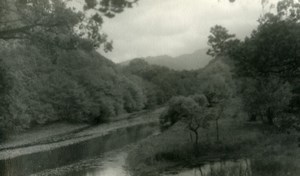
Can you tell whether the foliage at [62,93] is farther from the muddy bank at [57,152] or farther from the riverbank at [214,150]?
the riverbank at [214,150]

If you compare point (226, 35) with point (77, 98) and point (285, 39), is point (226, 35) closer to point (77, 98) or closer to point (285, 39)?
point (77, 98)

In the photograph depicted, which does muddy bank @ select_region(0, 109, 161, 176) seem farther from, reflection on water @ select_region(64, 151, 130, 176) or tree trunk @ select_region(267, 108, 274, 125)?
tree trunk @ select_region(267, 108, 274, 125)

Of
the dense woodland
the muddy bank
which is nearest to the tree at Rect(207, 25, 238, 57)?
the dense woodland

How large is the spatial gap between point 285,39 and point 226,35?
12421cm

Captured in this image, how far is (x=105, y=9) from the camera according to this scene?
2044 cm

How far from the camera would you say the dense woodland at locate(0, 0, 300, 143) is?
73.0 ft

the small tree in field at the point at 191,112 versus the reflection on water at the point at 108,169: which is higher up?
the small tree in field at the point at 191,112

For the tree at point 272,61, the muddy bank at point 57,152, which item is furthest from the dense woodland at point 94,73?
the muddy bank at point 57,152

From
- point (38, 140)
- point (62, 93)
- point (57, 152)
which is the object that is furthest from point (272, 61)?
point (62, 93)

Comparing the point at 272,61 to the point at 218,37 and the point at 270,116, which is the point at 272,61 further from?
the point at 218,37

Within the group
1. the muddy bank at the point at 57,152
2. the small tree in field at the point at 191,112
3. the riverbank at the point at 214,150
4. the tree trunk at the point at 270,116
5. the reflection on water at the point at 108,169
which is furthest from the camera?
the tree trunk at the point at 270,116

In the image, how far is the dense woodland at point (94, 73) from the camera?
2225 cm

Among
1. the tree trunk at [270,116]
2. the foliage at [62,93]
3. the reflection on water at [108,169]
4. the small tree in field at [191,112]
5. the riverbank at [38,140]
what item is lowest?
the reflection on water at [108,169]

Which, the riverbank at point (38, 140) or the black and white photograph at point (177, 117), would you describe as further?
the riverbank at point (38, 140)
